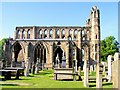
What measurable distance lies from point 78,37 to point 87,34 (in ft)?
21.1

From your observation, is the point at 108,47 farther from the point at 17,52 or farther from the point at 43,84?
the point at 43,84

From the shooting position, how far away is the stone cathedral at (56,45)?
64875 millimetres

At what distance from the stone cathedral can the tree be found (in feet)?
34.8

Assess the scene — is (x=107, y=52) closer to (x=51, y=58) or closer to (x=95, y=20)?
(x=95, y=20)

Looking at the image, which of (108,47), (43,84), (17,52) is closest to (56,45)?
(17,52)

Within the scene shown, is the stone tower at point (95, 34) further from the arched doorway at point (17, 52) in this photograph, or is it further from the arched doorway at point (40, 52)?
the arched doorway at point (17, 52)

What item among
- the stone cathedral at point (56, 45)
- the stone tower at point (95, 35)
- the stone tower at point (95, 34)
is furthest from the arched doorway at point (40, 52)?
the stone tower at point (95, 34)

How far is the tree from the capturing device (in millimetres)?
83500

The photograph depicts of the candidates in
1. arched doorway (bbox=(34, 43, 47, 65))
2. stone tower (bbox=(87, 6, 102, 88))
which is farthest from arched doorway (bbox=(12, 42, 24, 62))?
stone tower (bbox=(87, 6, 102, 88))

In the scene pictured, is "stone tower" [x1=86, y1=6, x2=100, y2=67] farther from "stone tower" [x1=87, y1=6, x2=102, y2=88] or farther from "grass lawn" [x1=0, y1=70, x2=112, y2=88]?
"grass lawn" [x1=0, y1=70, x2=112, y2=88]

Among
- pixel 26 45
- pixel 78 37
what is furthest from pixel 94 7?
pixel 26 45

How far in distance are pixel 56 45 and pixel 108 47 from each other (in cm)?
2484

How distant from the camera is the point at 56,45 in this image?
6644cm

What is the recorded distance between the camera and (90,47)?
71.9m
